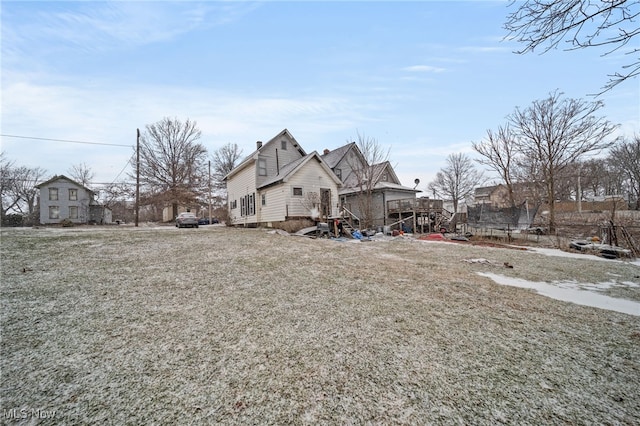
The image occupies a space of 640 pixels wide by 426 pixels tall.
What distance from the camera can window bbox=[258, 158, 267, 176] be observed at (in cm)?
1736

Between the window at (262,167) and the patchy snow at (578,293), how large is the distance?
1482cm

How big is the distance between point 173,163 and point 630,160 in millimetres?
54524

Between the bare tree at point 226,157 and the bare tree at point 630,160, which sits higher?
the bare tree at point 226,157

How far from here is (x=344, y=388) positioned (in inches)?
74.9

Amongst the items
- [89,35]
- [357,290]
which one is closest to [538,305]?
[357,290]

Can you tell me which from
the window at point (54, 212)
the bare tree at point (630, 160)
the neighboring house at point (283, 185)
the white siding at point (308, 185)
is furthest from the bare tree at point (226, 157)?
the bare tree at point (630, 160)

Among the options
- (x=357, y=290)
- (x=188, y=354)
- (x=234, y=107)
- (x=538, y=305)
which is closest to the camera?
(x=188, y=354)

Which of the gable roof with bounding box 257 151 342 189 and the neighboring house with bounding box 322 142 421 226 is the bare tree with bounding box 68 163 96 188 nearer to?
the gable roof with bounding box 257 151 342 189

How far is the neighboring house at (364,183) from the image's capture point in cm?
2050

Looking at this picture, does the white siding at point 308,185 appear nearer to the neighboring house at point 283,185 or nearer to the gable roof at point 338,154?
the neighboring house at point 283,185

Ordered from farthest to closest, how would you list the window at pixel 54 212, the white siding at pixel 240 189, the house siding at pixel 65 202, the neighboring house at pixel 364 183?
the window at pixel 54 212 < the house siding at pixel 65 202 < the neighboring house at pixel 364 183 < the white siding at pixel 240 189

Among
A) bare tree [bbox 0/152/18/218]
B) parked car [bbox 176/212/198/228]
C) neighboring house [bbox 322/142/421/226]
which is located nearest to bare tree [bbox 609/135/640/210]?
neighboring house [bbox 322/142/421/226]

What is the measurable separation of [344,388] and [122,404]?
1589 millimetres

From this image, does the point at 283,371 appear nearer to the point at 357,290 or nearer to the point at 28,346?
the point at 357,290
